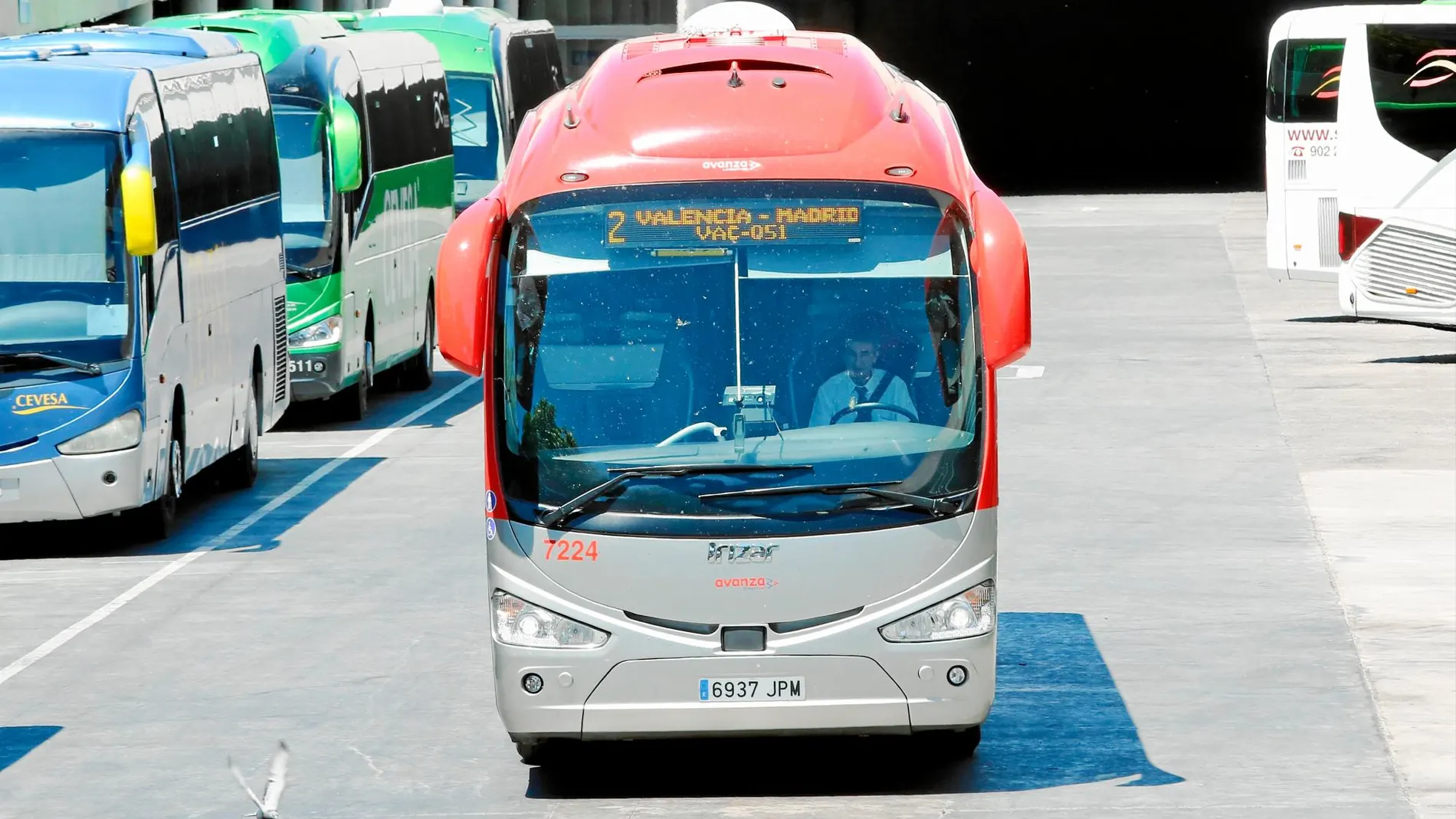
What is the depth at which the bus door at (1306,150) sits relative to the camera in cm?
3108

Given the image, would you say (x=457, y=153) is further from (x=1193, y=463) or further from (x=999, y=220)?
(x=999, y=220)

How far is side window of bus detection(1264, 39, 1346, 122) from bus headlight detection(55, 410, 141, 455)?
19.4m

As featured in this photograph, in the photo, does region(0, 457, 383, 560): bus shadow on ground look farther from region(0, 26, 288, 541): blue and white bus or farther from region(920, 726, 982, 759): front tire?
region(920, 726, 982, 759): front tire

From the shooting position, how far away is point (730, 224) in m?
10.0

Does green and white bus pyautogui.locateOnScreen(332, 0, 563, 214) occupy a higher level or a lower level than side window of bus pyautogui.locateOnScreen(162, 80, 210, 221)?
lower

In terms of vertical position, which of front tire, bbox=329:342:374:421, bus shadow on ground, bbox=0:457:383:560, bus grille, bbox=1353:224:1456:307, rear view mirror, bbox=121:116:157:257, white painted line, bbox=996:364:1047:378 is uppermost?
rear view mirror, bbox=121:116:157:257

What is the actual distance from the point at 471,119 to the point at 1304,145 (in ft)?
34.4

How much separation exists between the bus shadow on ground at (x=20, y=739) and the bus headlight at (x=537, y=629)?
2466 mm

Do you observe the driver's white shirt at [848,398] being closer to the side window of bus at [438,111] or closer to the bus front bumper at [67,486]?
the bus front bumper at [67,486]

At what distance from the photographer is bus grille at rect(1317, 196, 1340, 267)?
101ft

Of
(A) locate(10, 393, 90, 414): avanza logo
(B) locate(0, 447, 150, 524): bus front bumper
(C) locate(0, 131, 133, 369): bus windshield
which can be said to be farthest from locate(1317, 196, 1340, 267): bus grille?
(A) locate(10, 393, 90, 414): avanza logo

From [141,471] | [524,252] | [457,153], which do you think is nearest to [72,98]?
[141,471]

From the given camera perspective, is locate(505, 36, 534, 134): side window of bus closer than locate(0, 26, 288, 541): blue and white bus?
No

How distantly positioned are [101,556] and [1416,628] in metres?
8.22
